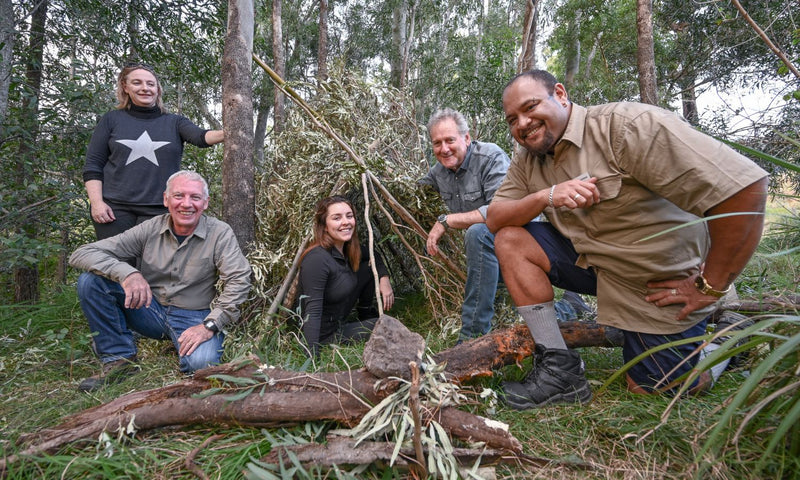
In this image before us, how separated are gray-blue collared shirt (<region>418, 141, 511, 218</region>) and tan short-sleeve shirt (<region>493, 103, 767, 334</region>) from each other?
853 mm

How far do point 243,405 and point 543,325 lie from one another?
1.47 m

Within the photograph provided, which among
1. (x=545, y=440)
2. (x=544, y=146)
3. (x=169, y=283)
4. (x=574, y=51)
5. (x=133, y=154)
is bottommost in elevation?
(x=545, y=440)

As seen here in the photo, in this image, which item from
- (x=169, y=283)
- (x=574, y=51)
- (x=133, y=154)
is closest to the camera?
(x=169, y=283)

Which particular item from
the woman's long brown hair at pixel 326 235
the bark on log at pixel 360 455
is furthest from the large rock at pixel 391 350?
the woman's long brown hair at pixel 326 235

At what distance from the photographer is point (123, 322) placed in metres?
3.00

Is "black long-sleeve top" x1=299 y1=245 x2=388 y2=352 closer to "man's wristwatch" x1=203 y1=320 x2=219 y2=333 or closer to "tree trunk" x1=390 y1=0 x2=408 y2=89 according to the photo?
"man's wristwatch" x1=203 y1=320 x2=219 y2=333

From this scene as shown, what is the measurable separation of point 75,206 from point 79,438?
11.4ft

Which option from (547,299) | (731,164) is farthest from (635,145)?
(547,299)

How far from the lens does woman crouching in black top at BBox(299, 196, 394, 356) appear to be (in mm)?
3199

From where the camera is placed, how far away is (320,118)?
3865 millimetres

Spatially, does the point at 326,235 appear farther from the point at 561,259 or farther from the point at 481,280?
the point at 561,259

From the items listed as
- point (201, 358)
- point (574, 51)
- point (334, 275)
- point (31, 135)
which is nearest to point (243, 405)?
point (201, 358)

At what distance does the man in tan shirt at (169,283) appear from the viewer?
9.28 feet

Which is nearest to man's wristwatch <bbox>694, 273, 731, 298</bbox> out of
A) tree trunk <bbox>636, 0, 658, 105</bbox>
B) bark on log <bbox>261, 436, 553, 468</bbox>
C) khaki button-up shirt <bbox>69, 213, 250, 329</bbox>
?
bark on log <bbox>261, 436, 553, 468</bbox>
